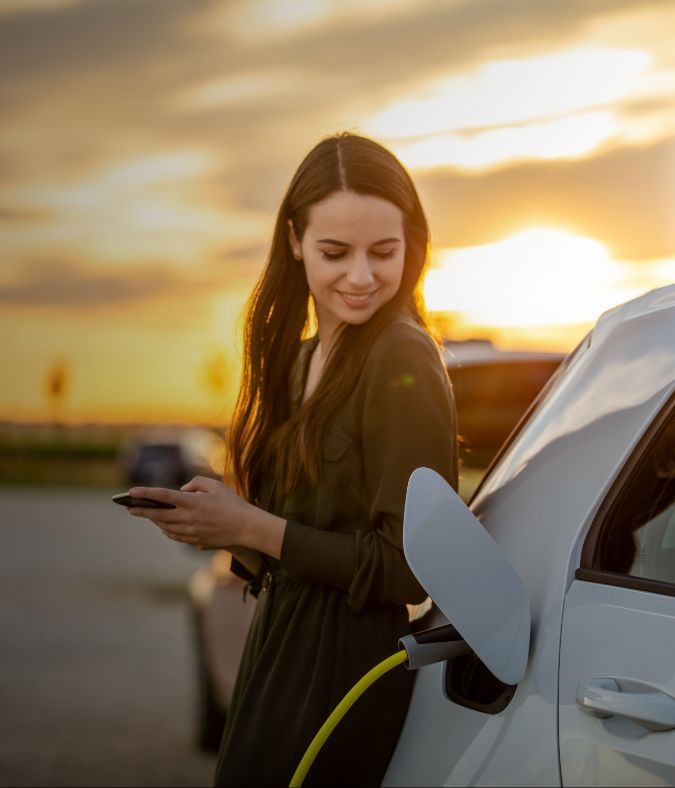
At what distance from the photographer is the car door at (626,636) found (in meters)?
1.52

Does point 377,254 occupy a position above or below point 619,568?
above

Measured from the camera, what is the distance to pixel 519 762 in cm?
166

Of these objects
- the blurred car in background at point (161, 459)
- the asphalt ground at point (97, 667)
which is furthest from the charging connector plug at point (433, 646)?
the blurred car in background at point (161, 459)

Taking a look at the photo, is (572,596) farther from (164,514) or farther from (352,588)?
(164,514)

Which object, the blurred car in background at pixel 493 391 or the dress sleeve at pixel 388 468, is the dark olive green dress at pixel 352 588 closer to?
the dress sleeve at pixel 388 468

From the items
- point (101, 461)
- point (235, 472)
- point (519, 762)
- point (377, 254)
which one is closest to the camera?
point (519, 762)

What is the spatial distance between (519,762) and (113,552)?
14917 millimetres

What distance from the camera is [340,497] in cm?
210

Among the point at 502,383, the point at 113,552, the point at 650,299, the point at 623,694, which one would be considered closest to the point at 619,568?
the point at 623,694

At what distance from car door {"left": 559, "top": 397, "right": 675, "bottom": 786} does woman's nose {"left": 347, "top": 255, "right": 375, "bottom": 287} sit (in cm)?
63

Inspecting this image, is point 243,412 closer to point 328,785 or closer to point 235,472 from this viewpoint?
point 235,472

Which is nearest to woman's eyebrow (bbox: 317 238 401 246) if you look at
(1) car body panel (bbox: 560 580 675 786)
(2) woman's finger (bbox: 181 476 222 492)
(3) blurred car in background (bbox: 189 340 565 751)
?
(2) woman's finger (bbox: 181 476 222 492)

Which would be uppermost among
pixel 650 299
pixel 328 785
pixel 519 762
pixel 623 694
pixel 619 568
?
pixel 650 299

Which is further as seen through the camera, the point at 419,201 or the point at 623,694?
the point at 419,201
